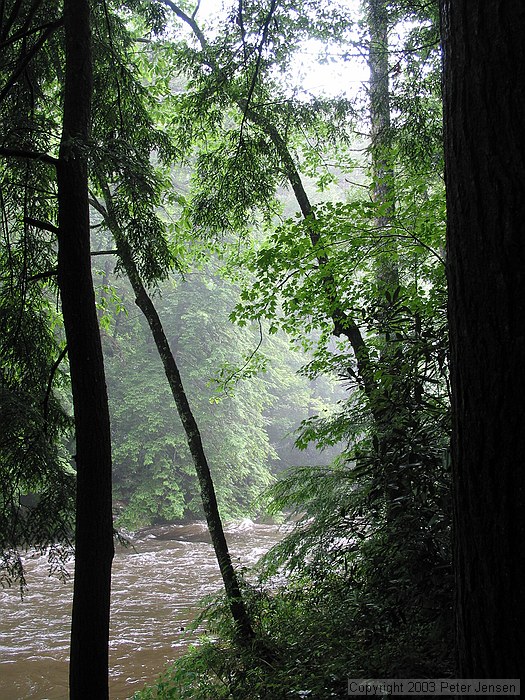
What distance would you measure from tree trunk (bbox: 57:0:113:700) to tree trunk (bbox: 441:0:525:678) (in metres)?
2.37

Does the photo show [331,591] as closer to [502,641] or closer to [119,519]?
[502,641]

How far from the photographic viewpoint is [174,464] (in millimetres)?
18719

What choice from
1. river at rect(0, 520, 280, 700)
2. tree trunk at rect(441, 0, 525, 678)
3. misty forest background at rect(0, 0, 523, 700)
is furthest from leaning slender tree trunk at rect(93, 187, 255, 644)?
tree trunk at rect(441, 0, 525, 678)

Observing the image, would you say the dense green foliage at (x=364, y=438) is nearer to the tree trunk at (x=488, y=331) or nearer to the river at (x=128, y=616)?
the river at (x=128, y=616)

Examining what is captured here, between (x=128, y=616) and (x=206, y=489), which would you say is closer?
(x=206, y=489)

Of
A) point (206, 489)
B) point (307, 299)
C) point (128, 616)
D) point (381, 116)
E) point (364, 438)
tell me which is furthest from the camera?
point (128, 616)

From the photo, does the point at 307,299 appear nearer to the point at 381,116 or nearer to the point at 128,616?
the point at 381,116

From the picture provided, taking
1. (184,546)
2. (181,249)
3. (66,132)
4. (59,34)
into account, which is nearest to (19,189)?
(66,132)

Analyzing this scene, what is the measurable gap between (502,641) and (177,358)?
19.4 m

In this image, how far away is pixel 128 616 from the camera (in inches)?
380

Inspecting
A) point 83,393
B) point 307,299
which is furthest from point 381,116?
point 83,393

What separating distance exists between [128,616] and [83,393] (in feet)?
24.8

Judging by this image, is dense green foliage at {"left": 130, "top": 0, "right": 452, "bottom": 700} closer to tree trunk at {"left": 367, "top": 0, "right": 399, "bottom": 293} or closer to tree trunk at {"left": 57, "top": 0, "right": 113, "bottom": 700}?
tree trunk at {"left": 367, "top": 0, "right": 399, "bottom": 293}

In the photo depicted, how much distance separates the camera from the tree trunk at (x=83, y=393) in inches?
131
